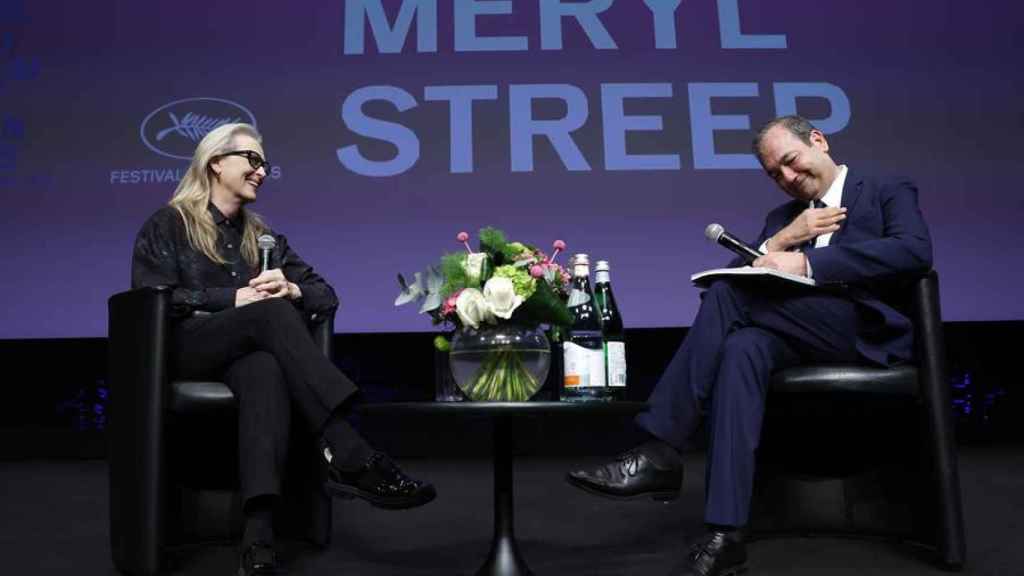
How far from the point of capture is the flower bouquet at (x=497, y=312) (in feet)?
5.03

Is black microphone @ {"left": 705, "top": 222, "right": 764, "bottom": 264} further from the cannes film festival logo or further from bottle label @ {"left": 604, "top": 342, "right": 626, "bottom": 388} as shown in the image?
the cannes film festival logo

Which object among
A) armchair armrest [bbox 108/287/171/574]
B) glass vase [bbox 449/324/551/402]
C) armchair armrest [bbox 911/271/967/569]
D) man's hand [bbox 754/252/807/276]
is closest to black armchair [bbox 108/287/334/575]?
armchair armrest [bbox 108/287/171/574]

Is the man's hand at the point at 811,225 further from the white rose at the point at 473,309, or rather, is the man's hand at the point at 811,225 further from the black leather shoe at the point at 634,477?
the white rose at the point at 473,309

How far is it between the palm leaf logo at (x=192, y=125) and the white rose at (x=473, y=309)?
81.1 inches

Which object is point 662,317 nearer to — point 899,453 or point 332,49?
point 899,453

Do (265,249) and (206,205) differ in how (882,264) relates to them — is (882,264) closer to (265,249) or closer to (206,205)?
(265,249)

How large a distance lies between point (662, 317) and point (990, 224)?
4.12 ft

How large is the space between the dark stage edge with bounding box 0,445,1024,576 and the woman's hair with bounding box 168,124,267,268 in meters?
0.72

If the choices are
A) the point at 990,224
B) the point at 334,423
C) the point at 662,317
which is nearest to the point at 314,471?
the point at 334,423

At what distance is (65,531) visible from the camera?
2.17 metres

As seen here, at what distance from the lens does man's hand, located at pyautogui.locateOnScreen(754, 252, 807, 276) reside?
73.0 inches

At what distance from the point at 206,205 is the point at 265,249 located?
0.30 m

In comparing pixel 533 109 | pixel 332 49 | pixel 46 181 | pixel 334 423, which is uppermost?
pixel 332 49

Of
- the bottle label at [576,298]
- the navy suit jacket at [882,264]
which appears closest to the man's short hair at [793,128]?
the navy suit jacket at [882,264]
